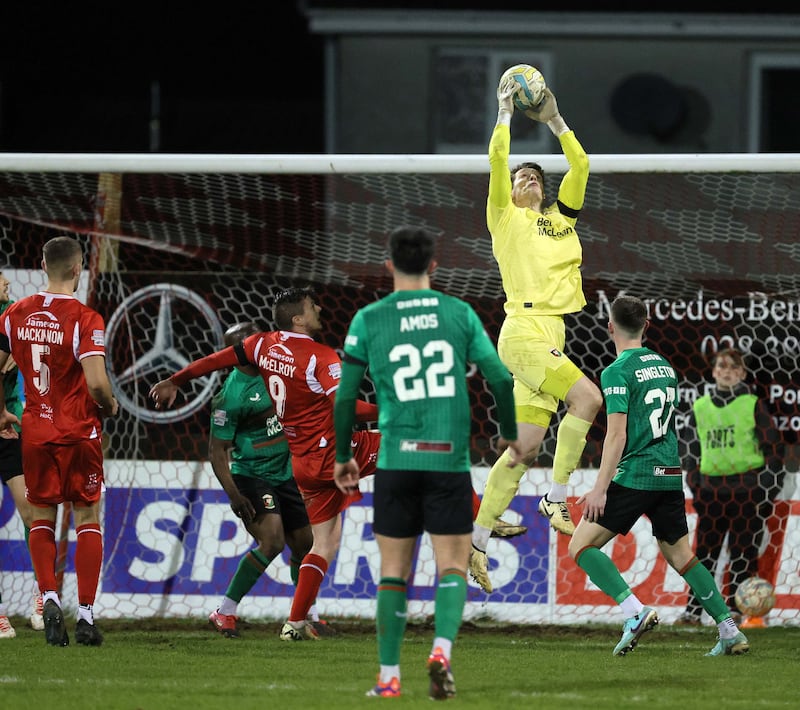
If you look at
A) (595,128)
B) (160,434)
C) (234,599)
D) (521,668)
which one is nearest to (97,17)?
(595,128)

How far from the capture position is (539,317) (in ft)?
26.1

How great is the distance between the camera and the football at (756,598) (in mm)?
9109

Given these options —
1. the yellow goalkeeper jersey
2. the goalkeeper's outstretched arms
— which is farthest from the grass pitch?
the yellow goalkeeper jersey

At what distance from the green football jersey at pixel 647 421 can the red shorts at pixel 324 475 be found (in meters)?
1.42

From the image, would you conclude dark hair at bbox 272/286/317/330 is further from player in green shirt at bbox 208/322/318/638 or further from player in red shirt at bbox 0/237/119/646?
player in red shirt at bbox 0/237/119/646

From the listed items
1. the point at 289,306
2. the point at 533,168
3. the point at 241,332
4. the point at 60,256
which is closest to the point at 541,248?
the point at 533,168

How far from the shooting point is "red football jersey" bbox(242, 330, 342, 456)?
8188 millimetres

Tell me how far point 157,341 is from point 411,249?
15.1 ft

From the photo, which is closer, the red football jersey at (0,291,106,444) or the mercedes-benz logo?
the red football jersey at (0,291,106,444)

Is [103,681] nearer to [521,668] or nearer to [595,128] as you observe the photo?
[521,668]

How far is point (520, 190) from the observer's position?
820 cm

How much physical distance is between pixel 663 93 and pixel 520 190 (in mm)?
7781

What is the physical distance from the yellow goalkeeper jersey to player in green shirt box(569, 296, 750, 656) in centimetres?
37

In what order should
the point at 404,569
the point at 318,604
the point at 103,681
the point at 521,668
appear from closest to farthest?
the point at 404,569, the point at 103,681, the point at 521,668, the point at 318,604
